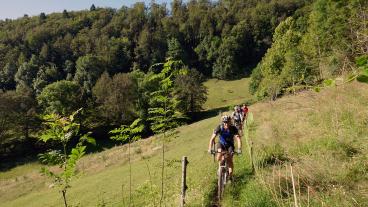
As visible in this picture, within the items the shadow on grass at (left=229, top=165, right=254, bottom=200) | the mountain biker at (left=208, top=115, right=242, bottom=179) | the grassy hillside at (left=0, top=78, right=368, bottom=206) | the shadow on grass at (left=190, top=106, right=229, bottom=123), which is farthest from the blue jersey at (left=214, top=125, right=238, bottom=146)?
the shadow on grass at (left=190, top=106, right=229, bottom=123)

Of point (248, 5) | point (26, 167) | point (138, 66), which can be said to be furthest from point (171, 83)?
point (248, 5)

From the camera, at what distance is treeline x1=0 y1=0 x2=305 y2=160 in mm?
76000

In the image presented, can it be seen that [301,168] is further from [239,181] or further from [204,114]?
[204,114]

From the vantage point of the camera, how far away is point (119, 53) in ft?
419

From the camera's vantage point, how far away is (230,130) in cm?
1133

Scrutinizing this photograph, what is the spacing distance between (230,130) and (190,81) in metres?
69.1

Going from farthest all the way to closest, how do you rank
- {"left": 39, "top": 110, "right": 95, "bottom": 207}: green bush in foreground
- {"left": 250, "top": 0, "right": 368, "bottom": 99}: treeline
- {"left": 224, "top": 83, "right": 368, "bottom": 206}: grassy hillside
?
{"left": 250, "top": 0, "right": 368, "bottom": 99}: treeline < {"left": 224, "top": 83, "right": 368, "bottom": 206}: grassy hillside < {"left": 39, "top": 110, "right": 95, "bottom": 207}: green bush in foreground

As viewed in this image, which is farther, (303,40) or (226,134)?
(303,40)

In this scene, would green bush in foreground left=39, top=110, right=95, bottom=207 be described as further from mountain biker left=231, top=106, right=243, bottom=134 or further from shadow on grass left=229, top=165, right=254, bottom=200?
mountain biker left=231, top=106, right=243, bottom=134

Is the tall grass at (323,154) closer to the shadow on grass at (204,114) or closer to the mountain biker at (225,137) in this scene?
the mountain biker at (225,137)

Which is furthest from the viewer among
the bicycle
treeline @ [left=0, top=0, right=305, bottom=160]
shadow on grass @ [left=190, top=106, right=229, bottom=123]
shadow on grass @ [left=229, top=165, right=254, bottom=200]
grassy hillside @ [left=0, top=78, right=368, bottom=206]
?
shadow on grass @ [left=190, top=106, right=229, bottom=123]

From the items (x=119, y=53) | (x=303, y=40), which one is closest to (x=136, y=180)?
(x=303, y=40)

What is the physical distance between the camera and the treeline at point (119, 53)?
76000mm

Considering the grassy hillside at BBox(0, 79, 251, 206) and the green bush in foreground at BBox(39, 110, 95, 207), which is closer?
the green bush in foreground at BBox(39, 110, 95, 207)
